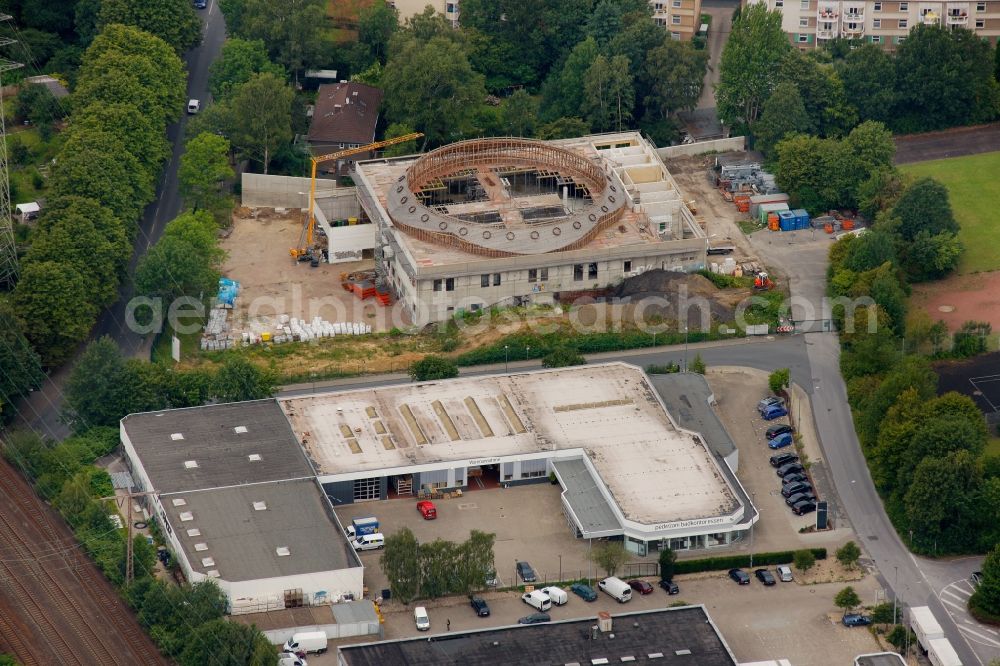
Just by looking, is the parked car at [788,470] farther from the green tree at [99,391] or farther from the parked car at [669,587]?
the green tree at [99,391]

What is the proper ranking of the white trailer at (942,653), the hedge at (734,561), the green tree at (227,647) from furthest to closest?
the hedge at (734,561) < the white trailer at (942,653) < the green tree at (227,647)

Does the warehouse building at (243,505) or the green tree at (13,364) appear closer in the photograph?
the warehouse building at (243,505)

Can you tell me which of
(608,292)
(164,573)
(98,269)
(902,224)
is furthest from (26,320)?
(902,224)

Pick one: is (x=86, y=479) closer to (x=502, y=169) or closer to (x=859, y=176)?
(x=502, y=169)

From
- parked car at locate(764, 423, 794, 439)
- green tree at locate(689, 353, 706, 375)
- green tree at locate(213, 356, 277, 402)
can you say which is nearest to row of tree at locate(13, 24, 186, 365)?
green tree at locate(213, 356, 277, 402)

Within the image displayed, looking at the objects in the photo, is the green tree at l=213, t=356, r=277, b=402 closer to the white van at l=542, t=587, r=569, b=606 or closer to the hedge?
the white van at l=542, t=587, r=569, b=606

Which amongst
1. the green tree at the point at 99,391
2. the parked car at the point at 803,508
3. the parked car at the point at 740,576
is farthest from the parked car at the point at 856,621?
the green tree at the point at 99,391
